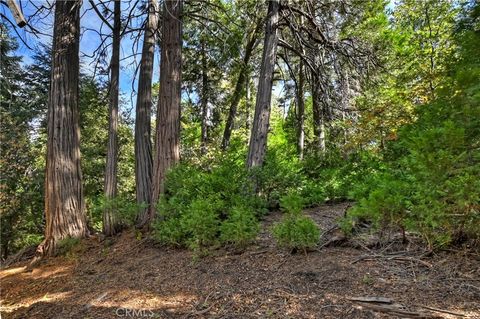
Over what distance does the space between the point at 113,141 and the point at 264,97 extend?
10.3ft

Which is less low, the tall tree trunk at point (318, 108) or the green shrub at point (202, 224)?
the tall tree trunk at point (318, 108)

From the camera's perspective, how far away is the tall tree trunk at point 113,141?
582 centimetres

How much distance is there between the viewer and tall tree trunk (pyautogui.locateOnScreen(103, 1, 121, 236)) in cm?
582

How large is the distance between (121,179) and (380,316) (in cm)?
1179

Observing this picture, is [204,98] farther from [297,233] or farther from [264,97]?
[297,233]

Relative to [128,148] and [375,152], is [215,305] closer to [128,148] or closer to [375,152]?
[375,152]

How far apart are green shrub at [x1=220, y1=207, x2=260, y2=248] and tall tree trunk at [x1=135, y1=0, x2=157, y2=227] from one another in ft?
8.68

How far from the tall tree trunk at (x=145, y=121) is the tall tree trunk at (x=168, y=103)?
84 cm

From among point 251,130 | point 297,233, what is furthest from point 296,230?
point 251,130

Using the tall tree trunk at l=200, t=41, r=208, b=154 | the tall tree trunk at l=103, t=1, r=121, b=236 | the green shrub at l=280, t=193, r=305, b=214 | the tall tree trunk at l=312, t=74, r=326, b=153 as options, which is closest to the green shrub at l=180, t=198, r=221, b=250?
the green shrub at l=280, t=193, r=305, b=214

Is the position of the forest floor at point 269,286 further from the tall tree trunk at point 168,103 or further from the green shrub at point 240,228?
the tall tree trunk at point 168,103

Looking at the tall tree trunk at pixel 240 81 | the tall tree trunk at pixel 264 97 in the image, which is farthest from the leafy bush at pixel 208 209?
the tall tree trunk at pixel 240 81

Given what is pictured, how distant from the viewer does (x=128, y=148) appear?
512 inches

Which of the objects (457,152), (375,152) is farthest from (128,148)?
(457,152)
